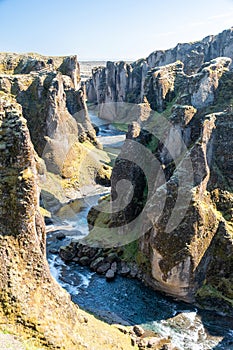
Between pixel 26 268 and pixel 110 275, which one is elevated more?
pixel 26 268

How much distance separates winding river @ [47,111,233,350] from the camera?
35.9 m

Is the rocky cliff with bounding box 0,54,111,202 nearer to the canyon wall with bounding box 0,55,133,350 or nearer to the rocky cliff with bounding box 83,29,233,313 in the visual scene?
the rocky cliff with bounding box 83,29,233,313

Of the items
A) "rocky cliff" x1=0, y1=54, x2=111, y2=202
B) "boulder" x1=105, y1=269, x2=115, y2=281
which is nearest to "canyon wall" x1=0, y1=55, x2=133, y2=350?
"boulder" x1=105, y1=269, x2=115, y2=281

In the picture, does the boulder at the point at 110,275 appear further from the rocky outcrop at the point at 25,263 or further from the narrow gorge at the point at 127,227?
the rocky outcrop at the point at 25,263

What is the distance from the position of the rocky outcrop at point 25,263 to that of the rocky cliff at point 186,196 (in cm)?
1557

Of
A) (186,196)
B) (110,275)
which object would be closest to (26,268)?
(110,275)

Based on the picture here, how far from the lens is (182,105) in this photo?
5659cm

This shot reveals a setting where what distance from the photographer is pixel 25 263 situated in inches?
1088

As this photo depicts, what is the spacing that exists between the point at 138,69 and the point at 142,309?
123 metres

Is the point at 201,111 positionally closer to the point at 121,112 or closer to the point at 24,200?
the point at 24,200

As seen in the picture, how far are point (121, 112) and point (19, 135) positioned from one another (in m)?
112

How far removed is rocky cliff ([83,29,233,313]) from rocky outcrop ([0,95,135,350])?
15565mm

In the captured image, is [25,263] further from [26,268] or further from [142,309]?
[142,309]

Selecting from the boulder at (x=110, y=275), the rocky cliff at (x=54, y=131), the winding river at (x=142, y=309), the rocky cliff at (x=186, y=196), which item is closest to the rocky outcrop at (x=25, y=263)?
the winding river at (x=142, y=309)
